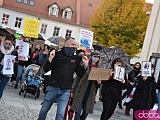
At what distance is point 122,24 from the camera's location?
3706 centimetres

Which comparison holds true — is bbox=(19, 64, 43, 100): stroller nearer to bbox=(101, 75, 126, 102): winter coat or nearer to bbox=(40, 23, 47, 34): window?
bbox=(101, 75, 126, 102): winter coat

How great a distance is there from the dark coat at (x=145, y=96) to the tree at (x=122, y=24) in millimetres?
28393

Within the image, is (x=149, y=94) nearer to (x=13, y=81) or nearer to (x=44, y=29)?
(x=13, y=81)

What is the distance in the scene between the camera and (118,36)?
37.6m

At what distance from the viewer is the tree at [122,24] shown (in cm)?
3700

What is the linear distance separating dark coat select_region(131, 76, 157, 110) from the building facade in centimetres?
4446

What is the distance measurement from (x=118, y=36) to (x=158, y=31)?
55.3 feet

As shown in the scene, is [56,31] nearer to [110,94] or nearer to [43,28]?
[43,28]

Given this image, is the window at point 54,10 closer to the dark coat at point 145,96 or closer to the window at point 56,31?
the window at point 56,31

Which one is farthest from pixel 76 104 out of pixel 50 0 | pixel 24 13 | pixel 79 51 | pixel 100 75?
pixel 50 0

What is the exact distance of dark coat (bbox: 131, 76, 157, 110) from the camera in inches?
352

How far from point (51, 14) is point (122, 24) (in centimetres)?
2121

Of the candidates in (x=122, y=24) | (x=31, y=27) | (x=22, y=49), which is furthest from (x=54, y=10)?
(x=22, y=49)

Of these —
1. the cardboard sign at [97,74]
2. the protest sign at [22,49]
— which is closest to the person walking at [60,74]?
the cardboard sign at [97,74]
